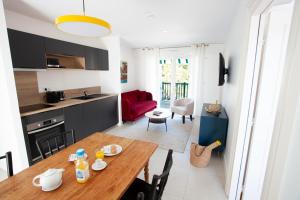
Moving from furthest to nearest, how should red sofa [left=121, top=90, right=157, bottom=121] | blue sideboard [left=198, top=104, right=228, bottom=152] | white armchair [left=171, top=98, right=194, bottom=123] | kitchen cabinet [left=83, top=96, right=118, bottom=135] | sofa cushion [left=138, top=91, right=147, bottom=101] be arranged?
sofa cushion [left=138, top=91, right=147, bottom=101] < white armchair [left=171, top=98, right=194, bottom=123] < red sofa [left=121, top=90, right=157, bottom=121] < kitchen cabinet [left=83, top=96, right=118, bottom=135] < blue sideboard [left=198, top=104, right=228, bottom=152]

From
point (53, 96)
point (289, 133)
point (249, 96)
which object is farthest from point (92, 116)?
point (289, 133)

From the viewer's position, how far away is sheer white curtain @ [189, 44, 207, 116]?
4.89 metres

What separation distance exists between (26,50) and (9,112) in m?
1.00

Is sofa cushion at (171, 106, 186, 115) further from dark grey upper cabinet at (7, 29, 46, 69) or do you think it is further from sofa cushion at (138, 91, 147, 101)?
dark grey upper cabinet at (7, 29, 46, 69)

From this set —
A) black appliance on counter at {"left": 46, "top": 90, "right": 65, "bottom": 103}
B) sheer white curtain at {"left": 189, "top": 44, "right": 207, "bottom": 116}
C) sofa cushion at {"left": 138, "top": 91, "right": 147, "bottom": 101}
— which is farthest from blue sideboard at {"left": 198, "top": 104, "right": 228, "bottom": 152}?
sofa cushion at {"left": 138, "top": 91, "right": 147, "bottom": 101}

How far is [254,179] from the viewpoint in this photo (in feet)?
5.37

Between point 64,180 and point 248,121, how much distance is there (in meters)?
1.81

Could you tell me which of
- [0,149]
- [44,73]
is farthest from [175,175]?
[44,73]

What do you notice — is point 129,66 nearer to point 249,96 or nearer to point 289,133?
point 249,96

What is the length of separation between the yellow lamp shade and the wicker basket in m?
2.18

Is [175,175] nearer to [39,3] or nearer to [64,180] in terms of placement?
[64,180]

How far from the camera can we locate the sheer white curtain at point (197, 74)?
4.89m

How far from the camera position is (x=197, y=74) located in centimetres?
501

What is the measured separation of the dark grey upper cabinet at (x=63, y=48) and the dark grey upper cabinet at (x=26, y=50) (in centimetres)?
13
